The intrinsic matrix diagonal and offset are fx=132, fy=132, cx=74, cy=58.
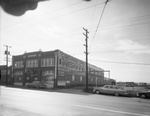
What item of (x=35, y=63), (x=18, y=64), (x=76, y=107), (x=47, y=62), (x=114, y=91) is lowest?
(x=114, y=91)

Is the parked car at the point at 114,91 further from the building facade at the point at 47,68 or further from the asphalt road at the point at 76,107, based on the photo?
the building facade at the point at 47,68

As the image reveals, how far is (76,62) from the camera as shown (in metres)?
42.0

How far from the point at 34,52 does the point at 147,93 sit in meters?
29.1

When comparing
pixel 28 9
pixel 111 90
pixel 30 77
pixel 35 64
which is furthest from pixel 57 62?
pixel 28 9

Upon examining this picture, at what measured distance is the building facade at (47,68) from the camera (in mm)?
31927

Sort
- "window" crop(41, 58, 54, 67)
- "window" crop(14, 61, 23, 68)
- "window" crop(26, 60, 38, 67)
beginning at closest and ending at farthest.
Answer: "window" crop(41, 58, 54, 67) < "window" crop(26, 60, 38, 67) < "window" crop(14, 61, 23, 68)

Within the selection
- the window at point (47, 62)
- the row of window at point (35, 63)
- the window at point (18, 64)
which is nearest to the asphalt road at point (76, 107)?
the window at point (47, 62)

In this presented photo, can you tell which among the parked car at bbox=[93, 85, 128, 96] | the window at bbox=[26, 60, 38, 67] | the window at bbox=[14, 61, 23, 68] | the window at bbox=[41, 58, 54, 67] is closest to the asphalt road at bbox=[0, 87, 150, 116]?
the parked car at bbox=[93, 85, 128, 96]

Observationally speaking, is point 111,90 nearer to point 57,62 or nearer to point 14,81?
point 57,62

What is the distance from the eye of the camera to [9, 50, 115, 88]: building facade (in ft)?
105

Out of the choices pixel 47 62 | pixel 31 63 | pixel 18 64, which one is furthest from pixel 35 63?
pixel 18 64

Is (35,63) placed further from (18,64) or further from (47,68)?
(18,64)

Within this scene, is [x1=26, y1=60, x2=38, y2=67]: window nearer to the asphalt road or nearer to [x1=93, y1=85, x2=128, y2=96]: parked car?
[x1=93, y1=85, x2=128, y2=96]: parked car

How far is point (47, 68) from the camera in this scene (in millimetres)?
33062
